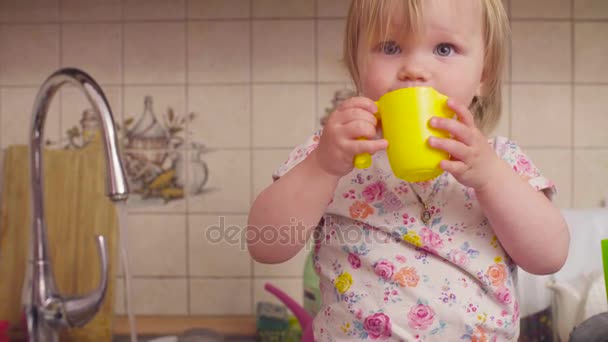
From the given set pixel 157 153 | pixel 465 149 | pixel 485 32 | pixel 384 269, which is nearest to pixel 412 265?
pixel 384 269

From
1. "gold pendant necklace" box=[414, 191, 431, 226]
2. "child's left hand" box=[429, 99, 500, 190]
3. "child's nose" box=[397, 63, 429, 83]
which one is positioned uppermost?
"child's nose" box=[397, 63, 429, 83]

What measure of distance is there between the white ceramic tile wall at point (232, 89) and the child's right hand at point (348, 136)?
25.3 inches

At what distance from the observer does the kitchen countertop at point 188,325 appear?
3.65ft

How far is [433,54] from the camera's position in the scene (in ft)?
1.80

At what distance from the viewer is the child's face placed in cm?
54

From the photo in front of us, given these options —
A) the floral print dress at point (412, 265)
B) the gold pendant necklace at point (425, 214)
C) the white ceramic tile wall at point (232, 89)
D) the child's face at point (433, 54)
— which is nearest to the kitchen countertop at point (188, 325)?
the white ceramic tile wall at point (232, 89)

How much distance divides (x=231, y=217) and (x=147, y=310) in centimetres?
31

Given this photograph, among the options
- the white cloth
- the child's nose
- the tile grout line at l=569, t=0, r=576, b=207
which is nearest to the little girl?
the child's nose

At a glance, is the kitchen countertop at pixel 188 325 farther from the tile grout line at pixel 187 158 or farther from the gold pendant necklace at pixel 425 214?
the gold pendant necklace at pixel 425 214

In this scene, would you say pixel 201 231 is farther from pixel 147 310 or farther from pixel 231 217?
pixel 147 310

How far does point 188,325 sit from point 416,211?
28.6 inches

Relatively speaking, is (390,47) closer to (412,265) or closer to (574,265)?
(412,265)

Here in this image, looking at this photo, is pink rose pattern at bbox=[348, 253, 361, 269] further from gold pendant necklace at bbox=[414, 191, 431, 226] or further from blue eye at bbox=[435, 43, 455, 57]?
blue eye at bbox=[435, 43, 455, 57]

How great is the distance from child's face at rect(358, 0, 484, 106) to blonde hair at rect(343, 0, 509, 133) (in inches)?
0.4
